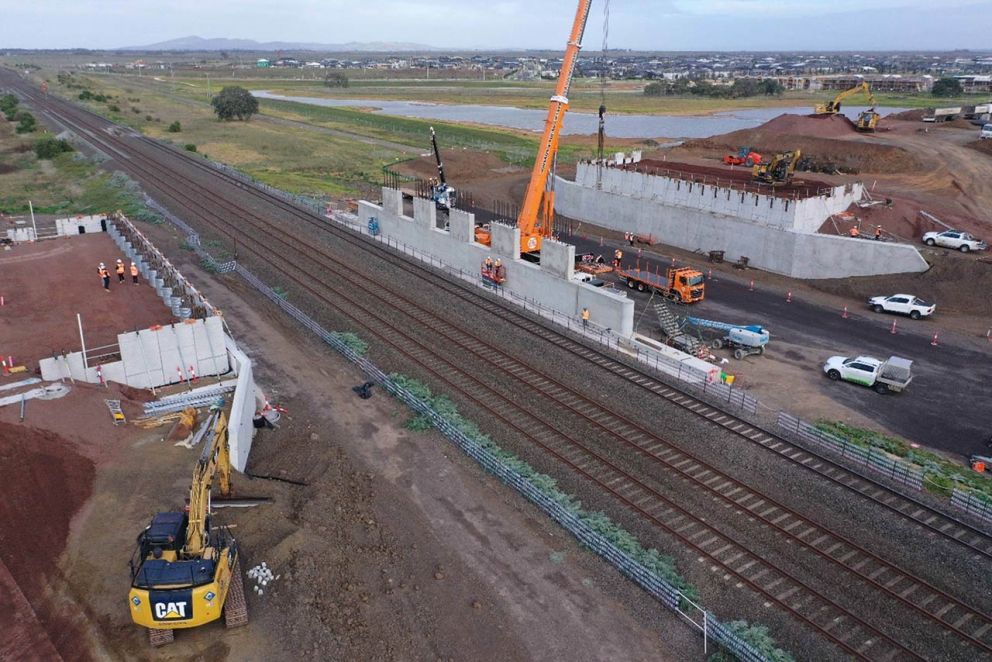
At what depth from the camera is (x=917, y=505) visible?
2041cm

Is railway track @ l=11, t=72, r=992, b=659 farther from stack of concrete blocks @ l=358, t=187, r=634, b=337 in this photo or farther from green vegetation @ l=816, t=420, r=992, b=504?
stack of concrete blocks @ l=358, t=187, r=634, b=337

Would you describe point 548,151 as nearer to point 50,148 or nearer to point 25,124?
point 50,148

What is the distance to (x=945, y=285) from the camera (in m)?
37.7

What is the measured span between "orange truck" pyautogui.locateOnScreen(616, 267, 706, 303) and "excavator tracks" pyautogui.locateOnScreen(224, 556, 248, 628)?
88.4 ft

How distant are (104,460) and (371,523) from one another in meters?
7.47

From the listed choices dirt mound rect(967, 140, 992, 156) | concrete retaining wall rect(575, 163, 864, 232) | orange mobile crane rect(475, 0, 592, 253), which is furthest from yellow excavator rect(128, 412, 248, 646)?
dirt mound rect(967, 140, 992, 156)

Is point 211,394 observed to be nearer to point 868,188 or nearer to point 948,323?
point 948,323

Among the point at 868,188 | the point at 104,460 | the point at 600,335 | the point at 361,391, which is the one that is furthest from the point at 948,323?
the point at 104,460

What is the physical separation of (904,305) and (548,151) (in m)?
18.8

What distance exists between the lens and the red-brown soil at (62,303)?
1062 inches

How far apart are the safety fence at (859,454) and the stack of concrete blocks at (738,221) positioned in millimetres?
19440

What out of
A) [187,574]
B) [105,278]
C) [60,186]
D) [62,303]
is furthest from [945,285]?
[60,186]

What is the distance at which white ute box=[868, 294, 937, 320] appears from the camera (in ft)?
116

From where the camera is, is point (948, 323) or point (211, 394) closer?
point (211, 394)
